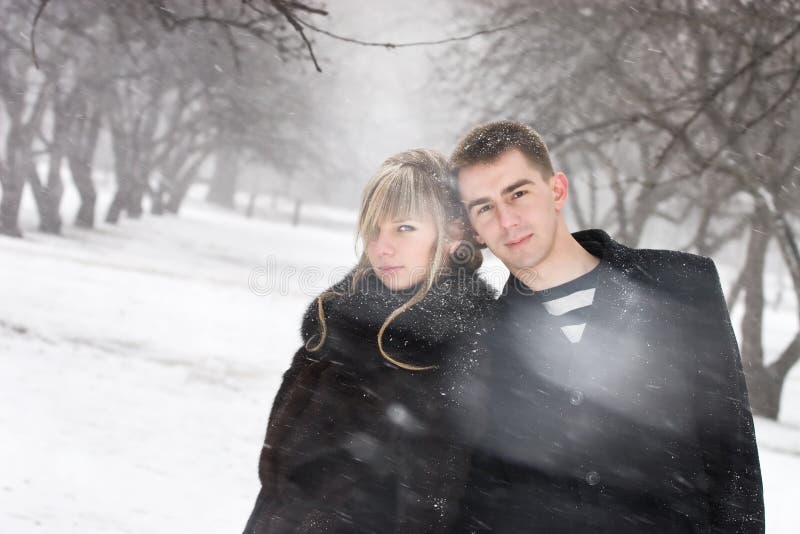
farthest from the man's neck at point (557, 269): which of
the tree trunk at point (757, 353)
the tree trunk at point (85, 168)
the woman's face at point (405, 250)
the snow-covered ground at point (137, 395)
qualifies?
the tree trunk at point (85, 168)

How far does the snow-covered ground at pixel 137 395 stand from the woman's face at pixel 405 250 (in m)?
1.61

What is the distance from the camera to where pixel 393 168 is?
2.54 meters

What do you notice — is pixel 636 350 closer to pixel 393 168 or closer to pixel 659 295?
pixel 659 295

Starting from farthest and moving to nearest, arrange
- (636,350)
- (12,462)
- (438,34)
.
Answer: (438,34) < (12,462) < (636,350)

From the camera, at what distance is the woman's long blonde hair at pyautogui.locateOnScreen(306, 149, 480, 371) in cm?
247

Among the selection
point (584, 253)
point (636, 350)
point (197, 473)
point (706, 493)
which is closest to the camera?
point (706, 493)

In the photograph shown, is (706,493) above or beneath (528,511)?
above

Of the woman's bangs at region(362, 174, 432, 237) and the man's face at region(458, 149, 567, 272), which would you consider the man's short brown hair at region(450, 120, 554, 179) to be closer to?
the man's face at region(458, 149, 567, 272)

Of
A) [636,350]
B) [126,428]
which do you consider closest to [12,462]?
[126,428]

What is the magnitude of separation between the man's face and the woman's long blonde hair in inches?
3.4

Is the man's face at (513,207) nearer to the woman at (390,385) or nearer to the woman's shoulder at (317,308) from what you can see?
the woman at (390,385)

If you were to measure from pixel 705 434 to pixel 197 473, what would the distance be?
3.97 meters

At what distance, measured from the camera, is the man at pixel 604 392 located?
2.05 m

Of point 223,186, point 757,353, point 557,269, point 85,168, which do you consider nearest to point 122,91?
point 85,168
